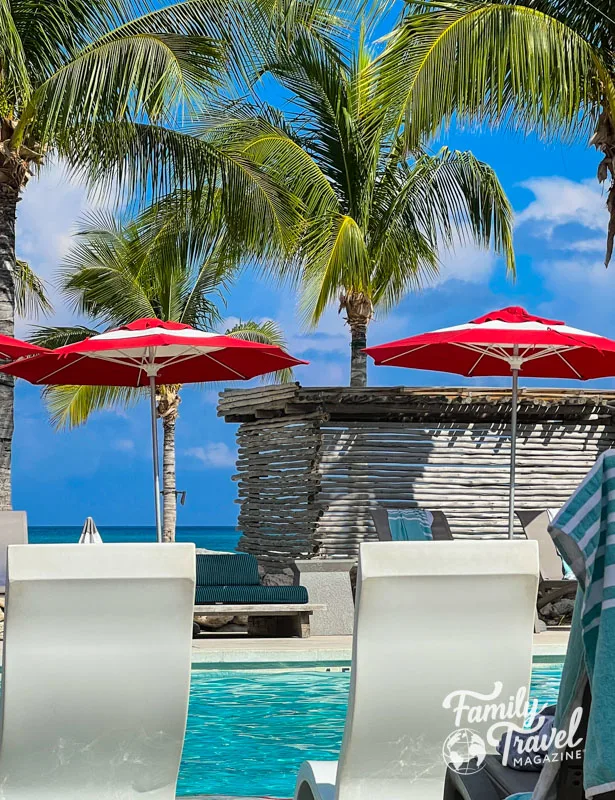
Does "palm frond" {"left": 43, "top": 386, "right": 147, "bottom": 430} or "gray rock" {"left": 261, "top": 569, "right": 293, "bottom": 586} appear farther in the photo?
"palm frond" {"left": 43, "top": 386, "right": 147, "bottom": 430}

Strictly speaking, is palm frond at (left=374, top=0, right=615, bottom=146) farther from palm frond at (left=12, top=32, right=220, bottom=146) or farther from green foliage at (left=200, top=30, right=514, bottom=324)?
green foliage at (left=200, top=30, right=514, bottom=324)

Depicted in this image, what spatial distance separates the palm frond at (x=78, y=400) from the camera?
2694cm

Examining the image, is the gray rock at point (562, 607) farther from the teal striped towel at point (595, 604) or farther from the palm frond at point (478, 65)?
the teal striped towel at point (595, 604)

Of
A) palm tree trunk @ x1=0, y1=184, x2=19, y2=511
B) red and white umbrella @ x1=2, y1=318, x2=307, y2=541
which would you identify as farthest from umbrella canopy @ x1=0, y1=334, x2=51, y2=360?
palm tree trunk @ x1=0, y1=184, x2=19, y2=511

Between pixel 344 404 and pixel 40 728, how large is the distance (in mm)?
9907

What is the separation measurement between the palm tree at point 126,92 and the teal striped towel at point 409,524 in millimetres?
4453

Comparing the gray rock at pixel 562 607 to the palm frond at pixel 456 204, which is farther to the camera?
the palm frond at pixel 456 204

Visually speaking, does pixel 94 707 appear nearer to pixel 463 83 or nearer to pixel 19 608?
pixel 19 608

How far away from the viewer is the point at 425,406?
1315 cm

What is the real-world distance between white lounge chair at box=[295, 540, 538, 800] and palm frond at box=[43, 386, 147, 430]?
23882 millimetres

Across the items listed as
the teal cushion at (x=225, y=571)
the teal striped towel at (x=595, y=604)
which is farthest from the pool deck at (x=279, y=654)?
the teal striped towel at (x=595, y=604)

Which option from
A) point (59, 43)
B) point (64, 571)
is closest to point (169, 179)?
point (59, 43)

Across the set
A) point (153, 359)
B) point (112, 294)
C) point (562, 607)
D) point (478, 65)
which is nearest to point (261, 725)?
point (153, 359)

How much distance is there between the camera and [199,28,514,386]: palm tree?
59.8 ft
